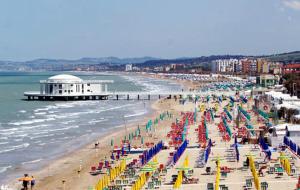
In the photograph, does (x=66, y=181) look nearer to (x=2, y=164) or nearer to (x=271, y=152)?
(x=2, y=164)

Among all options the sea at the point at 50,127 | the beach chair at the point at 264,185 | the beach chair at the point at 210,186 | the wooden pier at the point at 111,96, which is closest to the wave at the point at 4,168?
the sea at the point at 50,127

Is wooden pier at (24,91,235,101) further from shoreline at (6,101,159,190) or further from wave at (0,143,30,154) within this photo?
wave at (0,143,30,154)

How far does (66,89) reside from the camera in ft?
283

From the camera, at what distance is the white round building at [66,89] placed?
8588 centimetres

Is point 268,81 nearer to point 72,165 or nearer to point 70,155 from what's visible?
point 70,155

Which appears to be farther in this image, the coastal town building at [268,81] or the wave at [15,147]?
the coastal town building at [268,81]

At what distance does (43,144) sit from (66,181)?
12744 mm

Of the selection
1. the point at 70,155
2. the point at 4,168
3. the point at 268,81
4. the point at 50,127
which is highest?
the point at 268,81

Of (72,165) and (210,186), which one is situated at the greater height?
(210,186)

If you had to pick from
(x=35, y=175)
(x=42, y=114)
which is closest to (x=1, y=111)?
(x=42, y=114)

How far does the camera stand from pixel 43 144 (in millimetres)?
40750

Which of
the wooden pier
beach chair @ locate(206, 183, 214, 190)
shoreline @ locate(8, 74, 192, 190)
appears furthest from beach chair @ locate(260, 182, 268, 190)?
the wooden pier

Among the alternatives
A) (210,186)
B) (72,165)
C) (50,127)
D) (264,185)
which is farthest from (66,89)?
(264,185)

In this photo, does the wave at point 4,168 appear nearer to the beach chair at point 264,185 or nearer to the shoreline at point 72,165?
the shoreline at point 72,165
